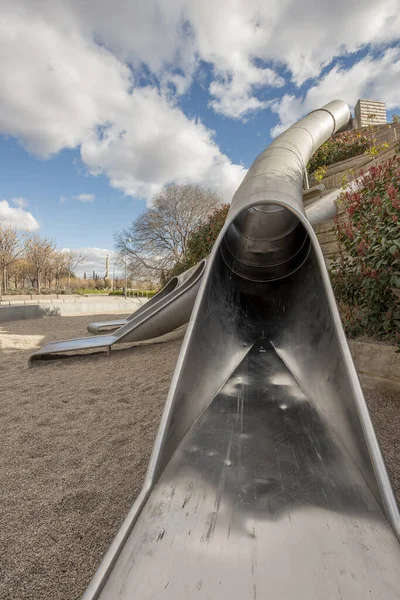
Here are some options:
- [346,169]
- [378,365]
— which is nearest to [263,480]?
[378,365]

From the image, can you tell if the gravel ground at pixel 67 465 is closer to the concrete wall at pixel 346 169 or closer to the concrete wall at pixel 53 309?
the concrete wall at pixel 346 169

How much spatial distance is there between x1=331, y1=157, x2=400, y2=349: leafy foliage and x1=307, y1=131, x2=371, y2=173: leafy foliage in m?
5.85

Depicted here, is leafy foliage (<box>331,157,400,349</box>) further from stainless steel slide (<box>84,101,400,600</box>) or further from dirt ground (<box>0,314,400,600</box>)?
dirt ground (<box>0,314,400,600</box>)

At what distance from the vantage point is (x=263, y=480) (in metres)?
1.44

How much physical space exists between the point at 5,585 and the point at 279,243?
3.56 m

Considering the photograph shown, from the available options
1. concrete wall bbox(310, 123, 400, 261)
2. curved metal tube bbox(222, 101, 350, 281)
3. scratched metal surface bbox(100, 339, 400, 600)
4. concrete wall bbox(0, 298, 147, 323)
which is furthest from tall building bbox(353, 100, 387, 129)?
scratched metal surface bbox(100, 339, 400, 600)

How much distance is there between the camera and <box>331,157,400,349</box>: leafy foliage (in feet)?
9.43

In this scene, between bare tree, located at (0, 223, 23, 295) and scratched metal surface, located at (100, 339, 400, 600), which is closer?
scratched metal surface, located at (100, 339, 400, 600)

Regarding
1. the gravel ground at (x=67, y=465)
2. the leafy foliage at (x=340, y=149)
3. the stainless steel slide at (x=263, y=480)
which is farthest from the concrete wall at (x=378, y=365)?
the leafy foliage at (x=340, y=149)

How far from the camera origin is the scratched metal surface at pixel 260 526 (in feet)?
3.18

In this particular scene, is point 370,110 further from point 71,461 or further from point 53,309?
point 71,461

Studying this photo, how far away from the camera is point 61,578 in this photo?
4.11ft

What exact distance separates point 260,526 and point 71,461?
57.8 inches

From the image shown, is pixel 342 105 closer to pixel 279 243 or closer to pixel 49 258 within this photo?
pixel 279 243
